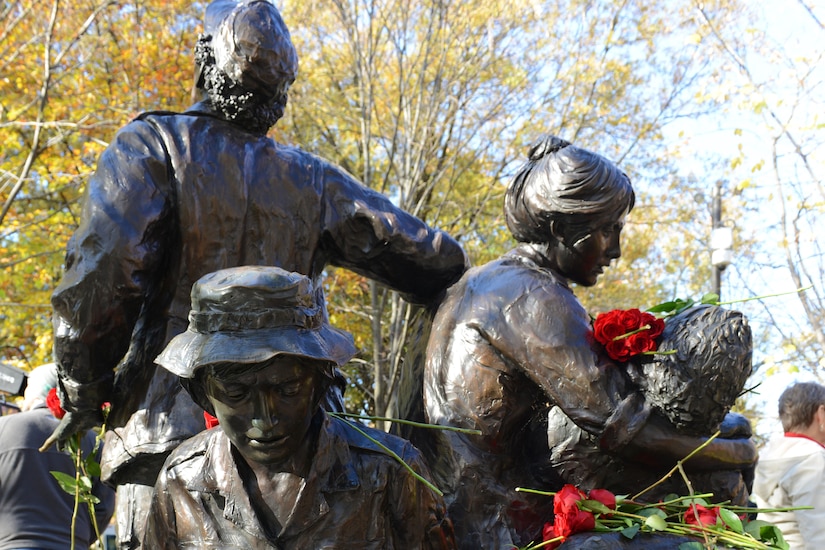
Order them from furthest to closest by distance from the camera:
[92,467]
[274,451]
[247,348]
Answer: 1. [92,467]
2. [274,451]
3. [247,348]

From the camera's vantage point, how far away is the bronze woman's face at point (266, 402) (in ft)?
6.62

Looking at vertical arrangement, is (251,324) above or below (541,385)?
above

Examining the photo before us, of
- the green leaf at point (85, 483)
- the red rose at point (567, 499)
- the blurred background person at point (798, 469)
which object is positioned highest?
the red rose at point (567, 499)

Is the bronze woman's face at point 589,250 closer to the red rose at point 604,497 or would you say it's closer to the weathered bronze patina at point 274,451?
the red rose at point 604,497

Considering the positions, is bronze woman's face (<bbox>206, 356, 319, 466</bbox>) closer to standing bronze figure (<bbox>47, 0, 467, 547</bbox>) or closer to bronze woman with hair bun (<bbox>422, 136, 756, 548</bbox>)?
standing bronze figure (<bbox>47, 0, 467, 547</bbox>)

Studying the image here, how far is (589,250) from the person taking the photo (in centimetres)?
323

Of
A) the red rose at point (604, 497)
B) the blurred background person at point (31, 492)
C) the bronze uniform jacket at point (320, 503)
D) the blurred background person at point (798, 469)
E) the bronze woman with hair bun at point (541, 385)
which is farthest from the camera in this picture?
the blurred background person at point (31, 492)

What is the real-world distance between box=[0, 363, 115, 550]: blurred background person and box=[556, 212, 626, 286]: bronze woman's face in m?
3.07

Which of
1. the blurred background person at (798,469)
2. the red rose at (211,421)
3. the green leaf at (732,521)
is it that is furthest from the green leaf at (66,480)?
the blurred background person at (798,469)

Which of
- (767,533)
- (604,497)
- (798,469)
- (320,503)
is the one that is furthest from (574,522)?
(798,469)

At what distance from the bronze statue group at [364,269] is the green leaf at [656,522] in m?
0.27

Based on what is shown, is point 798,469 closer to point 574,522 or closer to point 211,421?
point 574,522

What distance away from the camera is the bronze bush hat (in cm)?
198

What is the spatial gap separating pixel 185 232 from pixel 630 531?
1.61m
